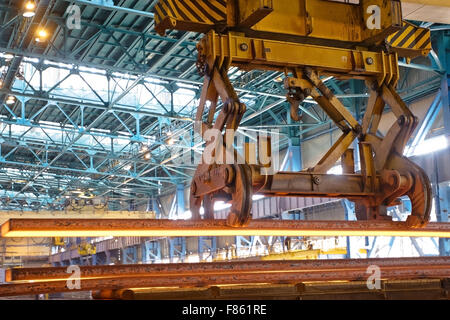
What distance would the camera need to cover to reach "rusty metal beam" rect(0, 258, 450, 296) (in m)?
3.06

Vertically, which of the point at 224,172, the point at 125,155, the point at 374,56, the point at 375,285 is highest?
the point at 125,155

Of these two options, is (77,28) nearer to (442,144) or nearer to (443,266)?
(442,144)

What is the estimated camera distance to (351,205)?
19969 millimetres

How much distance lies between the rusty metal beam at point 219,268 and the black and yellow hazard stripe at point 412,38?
1.96 metres

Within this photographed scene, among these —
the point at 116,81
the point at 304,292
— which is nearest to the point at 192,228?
the point at 304,292

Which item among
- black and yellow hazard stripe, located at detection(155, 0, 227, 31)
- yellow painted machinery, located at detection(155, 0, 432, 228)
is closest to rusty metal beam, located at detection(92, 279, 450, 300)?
yellow painted machinery, located at detection(155, 0, 432, 228)

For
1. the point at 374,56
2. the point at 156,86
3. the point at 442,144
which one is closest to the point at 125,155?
the point at 156,86

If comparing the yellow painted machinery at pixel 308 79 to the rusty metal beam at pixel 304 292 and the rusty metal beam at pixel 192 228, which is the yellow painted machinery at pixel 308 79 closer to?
the rusty metal beam at pixel 192 228

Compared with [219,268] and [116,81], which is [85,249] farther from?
[219,268]

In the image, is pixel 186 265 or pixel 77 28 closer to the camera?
A: pixel 186 265

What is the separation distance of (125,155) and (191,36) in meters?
13.3

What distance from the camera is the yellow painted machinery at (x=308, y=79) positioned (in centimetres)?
417

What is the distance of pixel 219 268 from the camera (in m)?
3.86

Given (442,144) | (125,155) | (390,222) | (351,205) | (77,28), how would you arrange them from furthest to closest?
(125,155)
(351,205)
(442,144)
(77,28)
(390,222)
